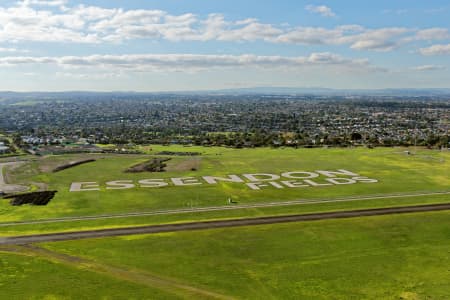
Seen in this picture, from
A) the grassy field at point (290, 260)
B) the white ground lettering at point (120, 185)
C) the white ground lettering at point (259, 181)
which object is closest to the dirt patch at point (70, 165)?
the white ground lettering at point (259, 181)

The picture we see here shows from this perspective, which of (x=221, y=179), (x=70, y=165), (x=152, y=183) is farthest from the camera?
(x=70, y=165)

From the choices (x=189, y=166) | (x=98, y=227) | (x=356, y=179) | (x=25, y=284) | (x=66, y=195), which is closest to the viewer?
(x=25, y=284)

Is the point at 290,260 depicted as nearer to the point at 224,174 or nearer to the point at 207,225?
the point at 207,225

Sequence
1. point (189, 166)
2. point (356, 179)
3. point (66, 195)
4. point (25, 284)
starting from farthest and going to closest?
point (189, 166) → point (356, 179) → point (66, 195) → point (25, 284)

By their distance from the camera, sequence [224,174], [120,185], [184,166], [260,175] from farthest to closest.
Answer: [184,166] < [224,174] < [260,175] < [120,185]

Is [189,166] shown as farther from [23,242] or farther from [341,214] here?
[23,242]

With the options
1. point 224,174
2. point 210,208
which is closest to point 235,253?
point 210,208

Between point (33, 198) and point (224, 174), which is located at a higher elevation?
point (224, 174)

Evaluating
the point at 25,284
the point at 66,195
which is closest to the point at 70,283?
the point at 25,284
